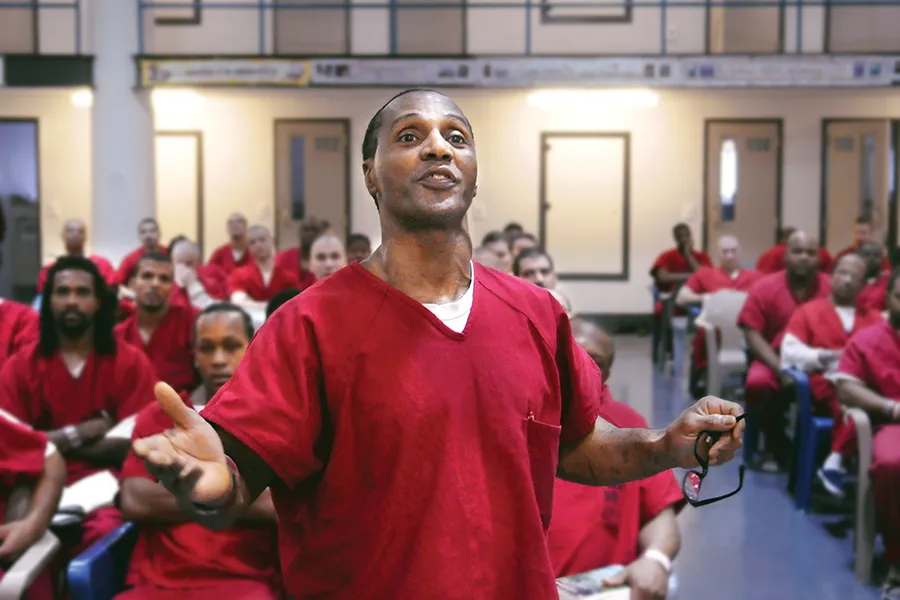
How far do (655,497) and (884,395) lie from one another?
2.11m

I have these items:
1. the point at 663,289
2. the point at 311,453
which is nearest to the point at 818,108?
the point at 663,289

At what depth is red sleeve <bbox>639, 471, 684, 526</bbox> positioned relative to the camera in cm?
285

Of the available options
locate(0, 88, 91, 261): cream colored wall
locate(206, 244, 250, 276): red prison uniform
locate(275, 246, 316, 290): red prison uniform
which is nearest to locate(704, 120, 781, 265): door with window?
locate(206, 244, 250, 276): red prison uniform

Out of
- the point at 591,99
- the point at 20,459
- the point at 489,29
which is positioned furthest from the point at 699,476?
the point at 489,29

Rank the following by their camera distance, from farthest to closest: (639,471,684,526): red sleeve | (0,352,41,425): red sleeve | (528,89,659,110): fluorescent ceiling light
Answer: (528,89,659,110): fluorescent ceiling light < (0,352,41,425): red sleeve < (639,471,684,526): red sleeve

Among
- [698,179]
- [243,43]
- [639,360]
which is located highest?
[243,43]

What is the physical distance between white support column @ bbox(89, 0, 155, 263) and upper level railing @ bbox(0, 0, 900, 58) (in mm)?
2232

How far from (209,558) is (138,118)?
824 cm

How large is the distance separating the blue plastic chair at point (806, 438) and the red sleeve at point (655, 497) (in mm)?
2703

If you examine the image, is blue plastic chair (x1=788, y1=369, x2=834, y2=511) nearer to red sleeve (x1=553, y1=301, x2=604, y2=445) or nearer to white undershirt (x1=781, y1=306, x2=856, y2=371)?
white undershirt (x1=781, y1=306, x2=856, y2=371)

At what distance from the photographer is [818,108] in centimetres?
1268

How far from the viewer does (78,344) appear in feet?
13.0

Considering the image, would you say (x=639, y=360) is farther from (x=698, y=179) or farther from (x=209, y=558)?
(x=209, y=558)

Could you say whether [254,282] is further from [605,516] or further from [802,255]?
[605,516]
